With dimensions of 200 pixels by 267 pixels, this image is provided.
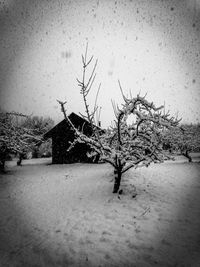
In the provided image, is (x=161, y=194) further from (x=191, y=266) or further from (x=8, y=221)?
(x=8, y=221)

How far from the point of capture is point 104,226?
18.5 ft

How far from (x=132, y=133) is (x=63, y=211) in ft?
13.8

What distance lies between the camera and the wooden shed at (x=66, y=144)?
2017cm

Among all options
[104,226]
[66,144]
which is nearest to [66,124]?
[66,144]

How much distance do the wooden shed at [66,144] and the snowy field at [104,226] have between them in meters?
10.7

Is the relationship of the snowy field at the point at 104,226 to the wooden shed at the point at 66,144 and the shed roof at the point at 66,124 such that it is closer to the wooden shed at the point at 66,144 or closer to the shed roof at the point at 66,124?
the wooden shed at the point at 66,144

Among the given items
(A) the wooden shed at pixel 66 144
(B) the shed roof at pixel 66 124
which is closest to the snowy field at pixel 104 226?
(A) the wooden shed at pixel 66 144

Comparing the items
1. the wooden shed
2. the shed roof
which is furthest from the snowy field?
the shed roof

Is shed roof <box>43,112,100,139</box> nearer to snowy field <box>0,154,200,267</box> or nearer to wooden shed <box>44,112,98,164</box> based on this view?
wooden shed <box>44,112,98,164</box>

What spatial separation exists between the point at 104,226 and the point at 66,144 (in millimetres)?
15772

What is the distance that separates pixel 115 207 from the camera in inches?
263

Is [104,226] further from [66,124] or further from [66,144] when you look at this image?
[66,124]

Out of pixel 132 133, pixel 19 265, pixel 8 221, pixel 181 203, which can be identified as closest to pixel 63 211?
pixel 8 221

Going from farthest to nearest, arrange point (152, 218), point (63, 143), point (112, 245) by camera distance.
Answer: point (63, 143), point (152, 218), point (112, 245)
